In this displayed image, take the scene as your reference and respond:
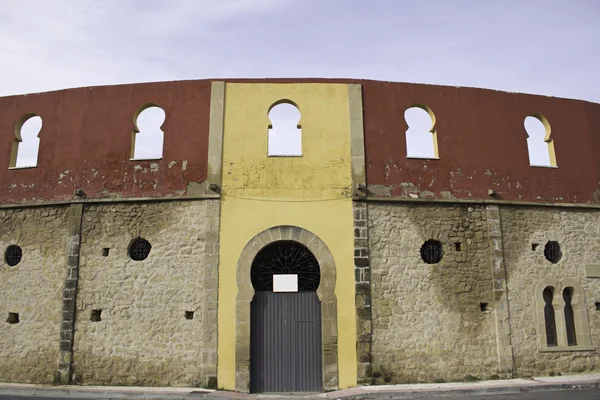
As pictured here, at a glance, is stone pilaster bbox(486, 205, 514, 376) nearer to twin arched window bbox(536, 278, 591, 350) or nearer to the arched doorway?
twin arched window bbox(536, 278, 591, 350)

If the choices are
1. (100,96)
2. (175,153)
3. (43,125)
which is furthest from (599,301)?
(43,125)

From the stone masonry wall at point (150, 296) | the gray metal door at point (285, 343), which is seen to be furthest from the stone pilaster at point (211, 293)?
the gray metal door at point (285, 343)

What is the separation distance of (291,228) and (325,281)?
138 cm

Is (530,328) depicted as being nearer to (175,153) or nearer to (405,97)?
(405,97)

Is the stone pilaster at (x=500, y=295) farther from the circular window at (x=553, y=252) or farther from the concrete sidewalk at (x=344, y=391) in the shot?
the circular window at (x=553, y=252)

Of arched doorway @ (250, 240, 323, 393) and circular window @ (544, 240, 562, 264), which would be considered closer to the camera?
arched doorway @ (250, 240, 323, 393)

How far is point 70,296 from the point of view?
1110 centimetres

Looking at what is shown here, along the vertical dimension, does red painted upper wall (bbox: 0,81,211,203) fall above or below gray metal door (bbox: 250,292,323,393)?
above

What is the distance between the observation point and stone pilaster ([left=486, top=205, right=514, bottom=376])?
11.0 m

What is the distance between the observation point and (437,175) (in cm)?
1192

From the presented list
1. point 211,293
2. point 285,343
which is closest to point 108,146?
point 211,293

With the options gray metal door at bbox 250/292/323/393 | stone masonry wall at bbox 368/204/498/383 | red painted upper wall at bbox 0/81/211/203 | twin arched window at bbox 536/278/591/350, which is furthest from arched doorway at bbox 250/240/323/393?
twin arched window at bbox 536/278/591/350

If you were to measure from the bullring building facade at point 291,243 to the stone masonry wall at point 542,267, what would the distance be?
4 centimetres

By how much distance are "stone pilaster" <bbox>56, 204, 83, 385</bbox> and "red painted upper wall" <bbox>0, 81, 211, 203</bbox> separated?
2.14 feet
